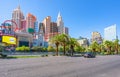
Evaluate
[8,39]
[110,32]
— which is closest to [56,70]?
[8,39]

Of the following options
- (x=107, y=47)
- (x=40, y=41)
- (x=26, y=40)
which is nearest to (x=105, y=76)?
(x=107, y=47)

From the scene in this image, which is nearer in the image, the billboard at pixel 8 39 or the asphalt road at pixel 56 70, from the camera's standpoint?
the asphalt road at pixel 56 70

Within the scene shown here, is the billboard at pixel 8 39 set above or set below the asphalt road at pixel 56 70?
above

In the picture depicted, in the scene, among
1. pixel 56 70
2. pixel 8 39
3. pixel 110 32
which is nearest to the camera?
pixel 56 70

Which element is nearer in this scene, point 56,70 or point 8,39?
point 56,70

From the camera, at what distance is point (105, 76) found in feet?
48.9

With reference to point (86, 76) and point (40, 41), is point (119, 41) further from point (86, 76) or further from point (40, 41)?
point (86, 76)

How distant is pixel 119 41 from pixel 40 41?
58051 millimetres

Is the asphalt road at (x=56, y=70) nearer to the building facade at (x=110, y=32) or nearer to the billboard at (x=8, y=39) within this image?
the billboard at (x=8, y=39)

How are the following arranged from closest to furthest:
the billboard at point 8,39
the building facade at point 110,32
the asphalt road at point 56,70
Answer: the asphalt road at point 56,70 < the billboard at point 8,39 < the building facade at point 110,32

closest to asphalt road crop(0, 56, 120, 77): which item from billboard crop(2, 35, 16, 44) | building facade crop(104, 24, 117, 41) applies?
billboard crop(2, 35, 16, 44)

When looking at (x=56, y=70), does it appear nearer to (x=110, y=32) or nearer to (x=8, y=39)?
(x=8, y=39)

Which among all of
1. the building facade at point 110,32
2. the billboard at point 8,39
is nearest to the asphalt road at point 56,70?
the billboard at point 8,39

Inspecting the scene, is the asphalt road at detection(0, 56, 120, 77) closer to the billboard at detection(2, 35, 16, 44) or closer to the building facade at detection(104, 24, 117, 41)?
the billboard at detection(2, 35, 16, 44)
